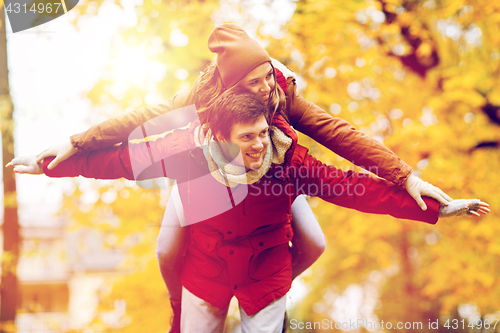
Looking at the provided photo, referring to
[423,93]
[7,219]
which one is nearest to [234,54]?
[7,219]

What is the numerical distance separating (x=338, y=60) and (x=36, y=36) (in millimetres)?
2801

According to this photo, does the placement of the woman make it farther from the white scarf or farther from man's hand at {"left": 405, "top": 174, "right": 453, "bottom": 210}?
the white scarf

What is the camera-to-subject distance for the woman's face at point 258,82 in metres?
1.57

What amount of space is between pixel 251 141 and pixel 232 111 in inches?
5.2

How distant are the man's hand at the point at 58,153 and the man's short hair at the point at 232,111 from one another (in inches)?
24.8

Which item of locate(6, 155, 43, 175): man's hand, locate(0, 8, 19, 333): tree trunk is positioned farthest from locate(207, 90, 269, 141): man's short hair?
locate(0, 8, 19, 333): tree trunk

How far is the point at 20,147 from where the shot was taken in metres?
4.19

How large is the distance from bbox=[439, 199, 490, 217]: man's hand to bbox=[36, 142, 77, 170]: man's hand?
5.24ft

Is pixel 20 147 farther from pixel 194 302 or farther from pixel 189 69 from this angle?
pixel 194 302

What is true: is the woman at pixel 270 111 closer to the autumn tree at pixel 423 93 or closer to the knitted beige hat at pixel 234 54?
the knitted beige hat at pixel 234 54

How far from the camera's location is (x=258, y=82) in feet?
5.21

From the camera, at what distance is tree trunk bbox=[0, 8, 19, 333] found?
4.18 meters

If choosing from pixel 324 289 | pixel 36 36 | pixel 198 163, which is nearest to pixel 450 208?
pixel 198 163

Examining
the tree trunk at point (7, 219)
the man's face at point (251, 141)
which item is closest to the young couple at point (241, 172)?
the man's face at point (251, 141)
